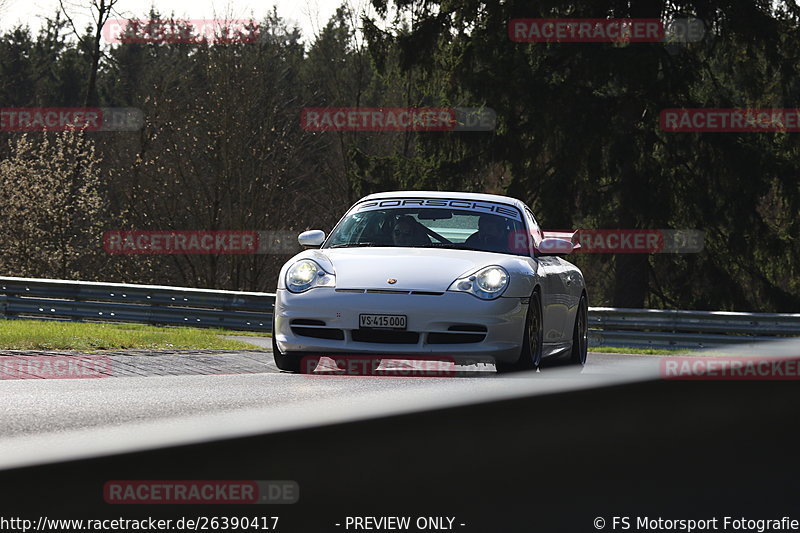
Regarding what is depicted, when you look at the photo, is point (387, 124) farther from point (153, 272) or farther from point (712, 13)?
point (712, 13)

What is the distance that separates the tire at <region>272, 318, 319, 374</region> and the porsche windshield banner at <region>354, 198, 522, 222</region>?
57.8 inches

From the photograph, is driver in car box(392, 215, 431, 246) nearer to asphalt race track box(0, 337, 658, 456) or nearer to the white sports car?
the white sports car

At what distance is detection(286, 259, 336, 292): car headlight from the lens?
31.6 ft

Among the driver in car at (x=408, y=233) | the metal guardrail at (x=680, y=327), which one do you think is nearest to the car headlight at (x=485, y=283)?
the driver in car at (x=408, y=233)

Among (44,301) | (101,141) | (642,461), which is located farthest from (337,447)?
(101,141)

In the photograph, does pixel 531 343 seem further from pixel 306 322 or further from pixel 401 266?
pixel 306 322

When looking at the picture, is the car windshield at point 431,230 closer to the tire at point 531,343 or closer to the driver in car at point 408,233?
the driver in car at point 408,233

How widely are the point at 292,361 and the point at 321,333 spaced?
716 mm

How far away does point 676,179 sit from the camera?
96.6ft

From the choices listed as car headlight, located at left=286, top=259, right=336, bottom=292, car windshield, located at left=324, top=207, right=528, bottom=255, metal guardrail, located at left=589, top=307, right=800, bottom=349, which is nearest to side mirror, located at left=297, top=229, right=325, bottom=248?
car windshield, located at left=324, top=207, right=528, bottom=255

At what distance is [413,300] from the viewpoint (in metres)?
9.41

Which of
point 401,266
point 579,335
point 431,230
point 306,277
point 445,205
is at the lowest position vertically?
point 579,335

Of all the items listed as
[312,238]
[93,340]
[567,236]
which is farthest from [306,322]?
[93,340]

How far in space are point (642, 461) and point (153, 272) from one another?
1490 inches
